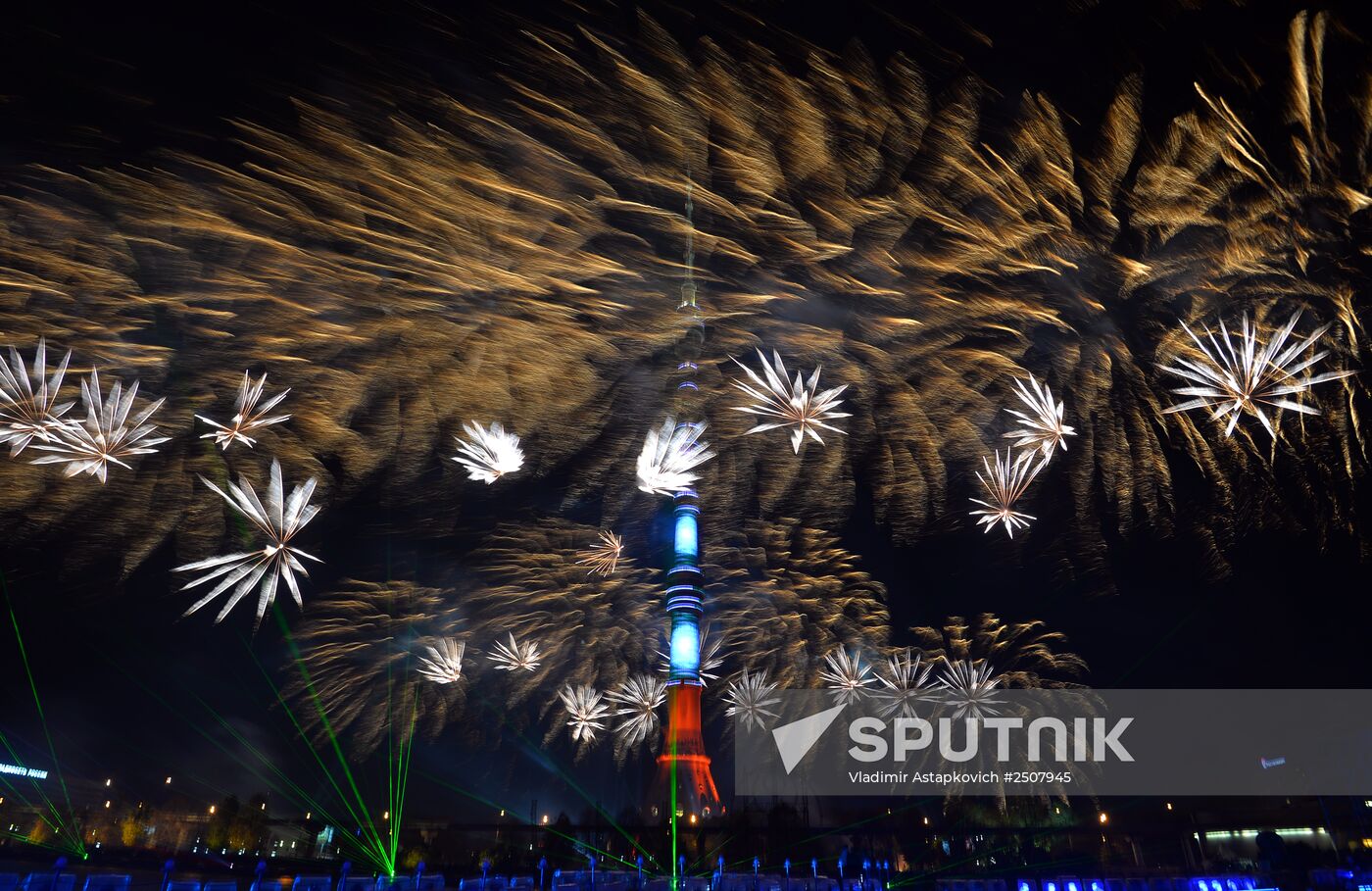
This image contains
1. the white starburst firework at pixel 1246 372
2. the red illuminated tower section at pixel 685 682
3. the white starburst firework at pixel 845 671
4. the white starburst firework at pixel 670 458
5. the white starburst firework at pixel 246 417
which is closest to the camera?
the white starburst firework at pixel 1246 372

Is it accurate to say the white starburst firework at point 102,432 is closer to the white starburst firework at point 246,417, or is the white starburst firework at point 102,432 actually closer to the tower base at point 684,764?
the white starburst firework at point 246,417

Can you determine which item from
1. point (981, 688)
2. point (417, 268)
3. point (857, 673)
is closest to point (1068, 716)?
point (981, 688)

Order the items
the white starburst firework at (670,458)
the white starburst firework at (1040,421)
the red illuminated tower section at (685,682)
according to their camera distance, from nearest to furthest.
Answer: the white starburst firework at (1040,421) < the white starburst firework at (670,458) < the red illuminated tower section at (685,682)

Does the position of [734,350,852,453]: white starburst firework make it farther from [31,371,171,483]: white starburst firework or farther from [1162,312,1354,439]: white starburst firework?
[31,371,171,483]: white starburst firework

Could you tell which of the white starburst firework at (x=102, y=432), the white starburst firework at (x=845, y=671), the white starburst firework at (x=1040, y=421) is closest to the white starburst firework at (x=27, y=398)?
the white starburst firework at (x=102, y=432)

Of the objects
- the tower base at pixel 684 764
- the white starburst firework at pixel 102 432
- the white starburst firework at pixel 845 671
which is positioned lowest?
the tower base at pixel 684 764

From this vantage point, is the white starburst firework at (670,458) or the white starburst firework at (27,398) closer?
the white starburst firework at (27,398)
